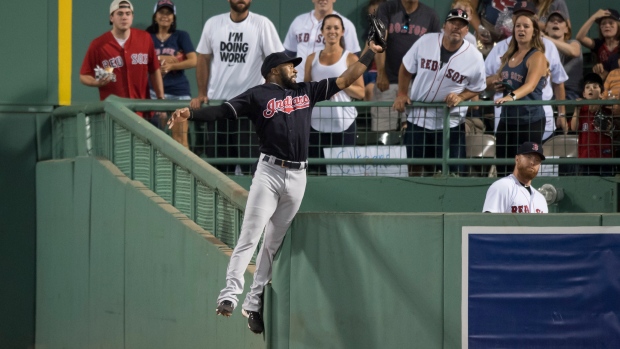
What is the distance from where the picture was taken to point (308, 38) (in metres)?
12.5

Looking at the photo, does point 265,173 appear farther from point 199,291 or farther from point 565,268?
point 565,268

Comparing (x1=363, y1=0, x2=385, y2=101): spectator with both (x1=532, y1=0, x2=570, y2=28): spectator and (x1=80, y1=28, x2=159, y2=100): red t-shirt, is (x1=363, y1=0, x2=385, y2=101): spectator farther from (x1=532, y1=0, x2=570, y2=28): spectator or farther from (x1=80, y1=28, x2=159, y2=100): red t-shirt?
(x1=80, y1=28, x2=159, y2=100): red t-shirt

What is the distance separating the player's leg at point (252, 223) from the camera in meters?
7.86

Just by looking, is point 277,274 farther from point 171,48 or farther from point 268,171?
point 171,48

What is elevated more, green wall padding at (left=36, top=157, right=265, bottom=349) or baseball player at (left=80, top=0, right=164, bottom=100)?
baseball player at (left=80, top=0, right=164, bottom=100)

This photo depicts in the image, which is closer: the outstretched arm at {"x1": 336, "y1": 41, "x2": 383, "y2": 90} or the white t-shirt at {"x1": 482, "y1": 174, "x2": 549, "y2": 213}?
the outstretched arm at {"x1": 336, "y1": 41, "x2": 383, "y2": 90}

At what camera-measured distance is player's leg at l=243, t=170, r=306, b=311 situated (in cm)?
792

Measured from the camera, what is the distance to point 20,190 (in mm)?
12273

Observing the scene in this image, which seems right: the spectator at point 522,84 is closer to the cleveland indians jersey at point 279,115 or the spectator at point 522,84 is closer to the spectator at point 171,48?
the cleveland indians jersey at point 279,115

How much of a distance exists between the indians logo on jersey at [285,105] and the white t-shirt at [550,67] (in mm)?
3437

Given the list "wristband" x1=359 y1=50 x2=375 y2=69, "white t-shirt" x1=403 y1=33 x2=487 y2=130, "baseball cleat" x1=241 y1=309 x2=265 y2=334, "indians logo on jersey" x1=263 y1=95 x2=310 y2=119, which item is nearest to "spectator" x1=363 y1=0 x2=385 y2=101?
"white t-shirt" x1=403 y1=33 x2=487 y2=130

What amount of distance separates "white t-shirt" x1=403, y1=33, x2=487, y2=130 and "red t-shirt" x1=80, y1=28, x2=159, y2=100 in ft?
9.70

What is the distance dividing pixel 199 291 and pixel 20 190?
4120mm

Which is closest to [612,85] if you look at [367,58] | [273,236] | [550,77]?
[550,77]
